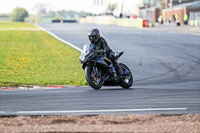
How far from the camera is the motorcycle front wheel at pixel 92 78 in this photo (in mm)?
13750

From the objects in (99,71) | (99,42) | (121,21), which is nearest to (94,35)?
(99,42)

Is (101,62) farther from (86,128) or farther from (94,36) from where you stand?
(86,128)

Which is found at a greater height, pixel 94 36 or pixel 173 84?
pixel 94 36

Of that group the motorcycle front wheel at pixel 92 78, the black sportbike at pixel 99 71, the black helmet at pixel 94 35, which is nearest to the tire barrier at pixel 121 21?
the black sportbike at pixel 99 71

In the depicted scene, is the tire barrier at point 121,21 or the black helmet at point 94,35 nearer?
the black helmet at point 94,35

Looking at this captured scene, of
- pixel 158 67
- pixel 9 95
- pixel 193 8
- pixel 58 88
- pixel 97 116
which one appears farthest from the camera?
pixel 193 8

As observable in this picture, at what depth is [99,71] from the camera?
1421cm

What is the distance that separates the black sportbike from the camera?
1375cm

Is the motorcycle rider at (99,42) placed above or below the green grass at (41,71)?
above

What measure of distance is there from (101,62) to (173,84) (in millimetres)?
3271

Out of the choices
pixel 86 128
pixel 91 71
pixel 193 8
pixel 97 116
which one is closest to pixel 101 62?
pixel 91 71

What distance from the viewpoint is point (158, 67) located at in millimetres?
22125

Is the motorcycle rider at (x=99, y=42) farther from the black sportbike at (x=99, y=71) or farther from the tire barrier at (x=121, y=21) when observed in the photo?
the tire barrier at (x=121, y=21)

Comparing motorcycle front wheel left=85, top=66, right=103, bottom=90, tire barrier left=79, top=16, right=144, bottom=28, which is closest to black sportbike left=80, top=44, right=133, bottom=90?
motorcycle front wheel left=85, top=66, right=103, bottom=90
